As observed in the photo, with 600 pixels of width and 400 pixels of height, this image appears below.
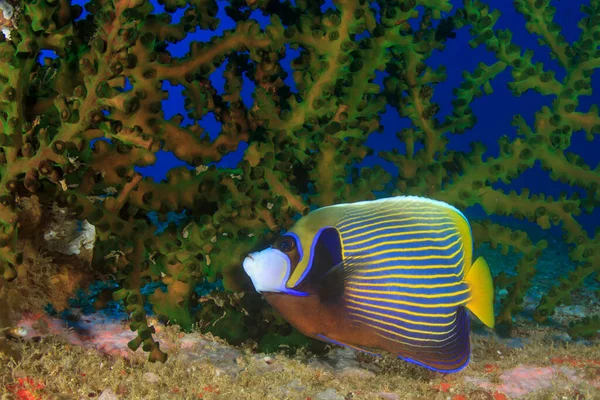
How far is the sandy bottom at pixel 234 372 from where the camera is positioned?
1.83 m

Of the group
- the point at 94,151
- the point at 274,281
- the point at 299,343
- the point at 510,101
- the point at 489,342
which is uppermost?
the point at 94,151

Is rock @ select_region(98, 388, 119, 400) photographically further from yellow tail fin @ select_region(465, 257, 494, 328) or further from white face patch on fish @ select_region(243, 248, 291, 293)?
yellow tail fin @ select_region(465, 257, 494, 328)

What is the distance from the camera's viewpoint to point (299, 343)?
255 cm

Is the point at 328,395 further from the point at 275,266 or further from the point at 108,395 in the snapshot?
the point at 108,395

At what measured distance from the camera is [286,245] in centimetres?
186

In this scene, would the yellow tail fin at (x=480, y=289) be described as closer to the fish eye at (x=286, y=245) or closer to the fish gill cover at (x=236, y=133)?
the fish eye at (x=286, y=245)

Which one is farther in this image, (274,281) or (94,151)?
(94,151)

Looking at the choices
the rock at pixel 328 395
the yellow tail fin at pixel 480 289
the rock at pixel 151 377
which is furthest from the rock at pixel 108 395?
the yellow tail fin at pixel 480 289

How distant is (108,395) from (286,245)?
94 cm

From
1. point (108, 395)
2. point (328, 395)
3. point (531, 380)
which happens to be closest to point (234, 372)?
point (328, 395)

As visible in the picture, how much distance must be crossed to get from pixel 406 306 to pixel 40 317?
1.73 metres

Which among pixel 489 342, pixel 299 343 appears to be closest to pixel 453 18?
pixel 489 342

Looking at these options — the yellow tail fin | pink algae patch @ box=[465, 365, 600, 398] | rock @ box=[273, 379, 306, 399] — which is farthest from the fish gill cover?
the yellow tail fin

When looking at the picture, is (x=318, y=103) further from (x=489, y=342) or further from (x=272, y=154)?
(x=489, y=342)
